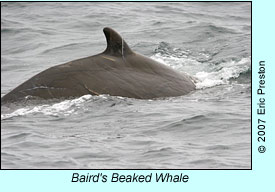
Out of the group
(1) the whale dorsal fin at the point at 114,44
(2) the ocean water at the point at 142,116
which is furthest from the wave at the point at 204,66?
(1) the whale dorsal fin at the point at 114,44

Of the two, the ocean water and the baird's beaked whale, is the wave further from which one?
the baird's beaked whale

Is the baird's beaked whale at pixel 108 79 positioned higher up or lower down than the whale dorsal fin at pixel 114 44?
lower down

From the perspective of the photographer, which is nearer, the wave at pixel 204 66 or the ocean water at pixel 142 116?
the ocean water at pixel 142 116

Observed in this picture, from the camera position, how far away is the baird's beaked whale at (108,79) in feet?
45.4

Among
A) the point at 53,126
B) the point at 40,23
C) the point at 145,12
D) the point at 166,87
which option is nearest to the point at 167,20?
the point at 145,12

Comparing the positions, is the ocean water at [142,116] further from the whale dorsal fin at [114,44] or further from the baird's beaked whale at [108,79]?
the whale dorsal fin at [114,44]

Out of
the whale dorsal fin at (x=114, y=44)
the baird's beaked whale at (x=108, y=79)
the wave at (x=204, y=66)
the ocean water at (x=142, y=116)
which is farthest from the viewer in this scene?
the wave at (x=204, y=66)

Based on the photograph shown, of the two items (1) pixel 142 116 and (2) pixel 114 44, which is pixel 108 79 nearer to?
(2) pixel 114 44

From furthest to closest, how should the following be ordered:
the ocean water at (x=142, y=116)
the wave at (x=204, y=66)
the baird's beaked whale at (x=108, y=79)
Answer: the wave at (x=204, y=66) → the baird's beaked whale at (x=108, y=79) → the ocean water at (x=142, y=116)

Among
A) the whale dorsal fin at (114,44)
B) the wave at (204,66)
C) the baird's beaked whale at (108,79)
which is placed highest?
the whale dorsal fin at (114,44)

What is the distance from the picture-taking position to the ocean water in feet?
34.0

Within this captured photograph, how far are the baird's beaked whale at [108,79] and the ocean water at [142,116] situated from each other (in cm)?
24

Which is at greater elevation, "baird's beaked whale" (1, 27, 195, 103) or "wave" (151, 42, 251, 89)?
"baird's beaked whale" (1, 27, 195, 103)

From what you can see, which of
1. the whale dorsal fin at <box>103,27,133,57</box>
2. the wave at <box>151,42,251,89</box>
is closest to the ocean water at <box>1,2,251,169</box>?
the wave at <box>151,42,251,89</box>
